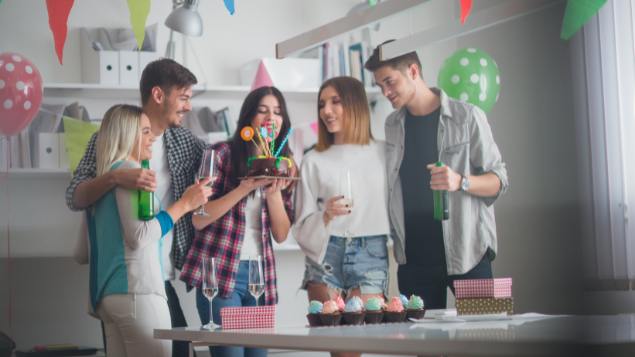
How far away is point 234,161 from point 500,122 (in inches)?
58.1

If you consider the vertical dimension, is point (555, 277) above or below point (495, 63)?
below

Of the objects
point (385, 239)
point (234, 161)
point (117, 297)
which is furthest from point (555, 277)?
point (117, 297)

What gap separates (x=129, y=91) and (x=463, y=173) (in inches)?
71.7

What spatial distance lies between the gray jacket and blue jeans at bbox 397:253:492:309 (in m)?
0.04

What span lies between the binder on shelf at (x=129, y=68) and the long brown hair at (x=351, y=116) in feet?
3.49

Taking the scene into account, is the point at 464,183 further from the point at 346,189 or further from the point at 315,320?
the point at 315,320

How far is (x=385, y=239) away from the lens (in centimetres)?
235

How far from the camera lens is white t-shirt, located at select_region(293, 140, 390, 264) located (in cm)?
235

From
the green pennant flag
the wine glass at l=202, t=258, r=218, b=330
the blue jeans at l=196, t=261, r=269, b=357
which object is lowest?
the blue jeans at l=196, t=261, r=269, b=357

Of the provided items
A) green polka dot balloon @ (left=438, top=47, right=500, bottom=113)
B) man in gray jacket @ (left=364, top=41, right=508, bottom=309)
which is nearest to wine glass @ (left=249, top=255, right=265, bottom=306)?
man in gray jacket @ (left=364, top=41, right=508, bottom=309)

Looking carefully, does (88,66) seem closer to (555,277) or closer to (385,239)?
(385,239)

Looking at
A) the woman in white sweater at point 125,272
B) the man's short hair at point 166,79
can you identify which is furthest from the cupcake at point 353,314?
the man's short hair at point 166,79

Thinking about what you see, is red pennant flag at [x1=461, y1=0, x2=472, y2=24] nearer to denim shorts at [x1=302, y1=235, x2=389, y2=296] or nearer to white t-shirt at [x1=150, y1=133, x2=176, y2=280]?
denim shorts at [x1=302, y1=235, x2=389, y2=296]

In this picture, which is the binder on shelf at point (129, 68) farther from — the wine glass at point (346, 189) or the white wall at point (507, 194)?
the wine glass at point (346, 189)
